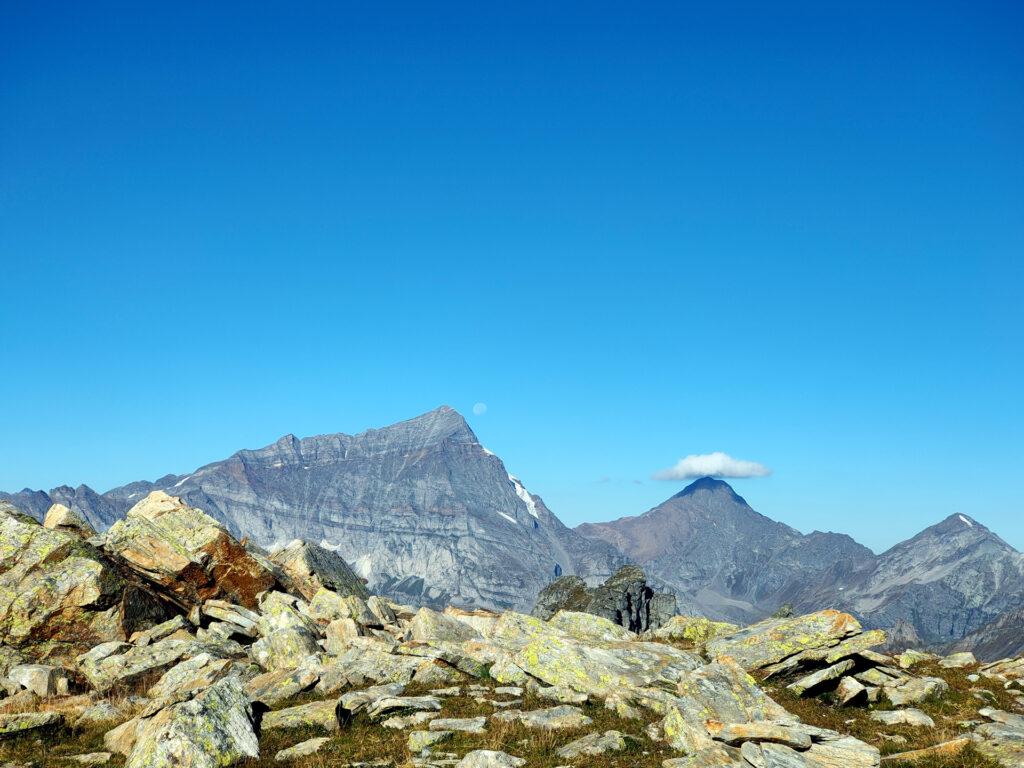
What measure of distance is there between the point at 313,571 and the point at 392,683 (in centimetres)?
2871

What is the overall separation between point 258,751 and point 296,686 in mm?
6977

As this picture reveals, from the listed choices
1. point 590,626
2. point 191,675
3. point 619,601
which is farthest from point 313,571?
point 619,601

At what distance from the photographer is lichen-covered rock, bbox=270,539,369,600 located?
50772mm

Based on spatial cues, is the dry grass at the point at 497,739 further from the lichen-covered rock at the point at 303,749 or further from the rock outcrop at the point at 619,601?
the rock outcrop at the point at 619,601

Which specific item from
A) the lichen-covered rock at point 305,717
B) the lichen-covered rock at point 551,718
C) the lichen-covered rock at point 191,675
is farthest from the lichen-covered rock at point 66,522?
the lichen-covered rock at point 551,718

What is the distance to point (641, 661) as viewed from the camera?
94.3 ft

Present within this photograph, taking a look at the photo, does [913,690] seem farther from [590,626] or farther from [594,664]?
[590,626]

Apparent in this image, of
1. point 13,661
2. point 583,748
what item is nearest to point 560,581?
point 13,661

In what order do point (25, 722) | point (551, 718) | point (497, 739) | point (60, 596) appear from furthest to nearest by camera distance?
1. point (60, 596)
2. point (551, 718)
3. point (25, 722)
4. point (497, 739)

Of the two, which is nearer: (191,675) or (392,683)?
(392,683)

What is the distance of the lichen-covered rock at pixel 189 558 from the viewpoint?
40156mm

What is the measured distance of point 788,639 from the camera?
1224 inches

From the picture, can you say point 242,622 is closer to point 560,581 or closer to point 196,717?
point 196,717

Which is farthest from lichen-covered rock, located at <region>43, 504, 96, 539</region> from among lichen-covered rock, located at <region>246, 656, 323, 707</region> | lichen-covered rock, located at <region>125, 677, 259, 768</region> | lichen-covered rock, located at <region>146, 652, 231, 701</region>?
lichen-covered rock, located at <region>125, 677, 259, 768</region>
